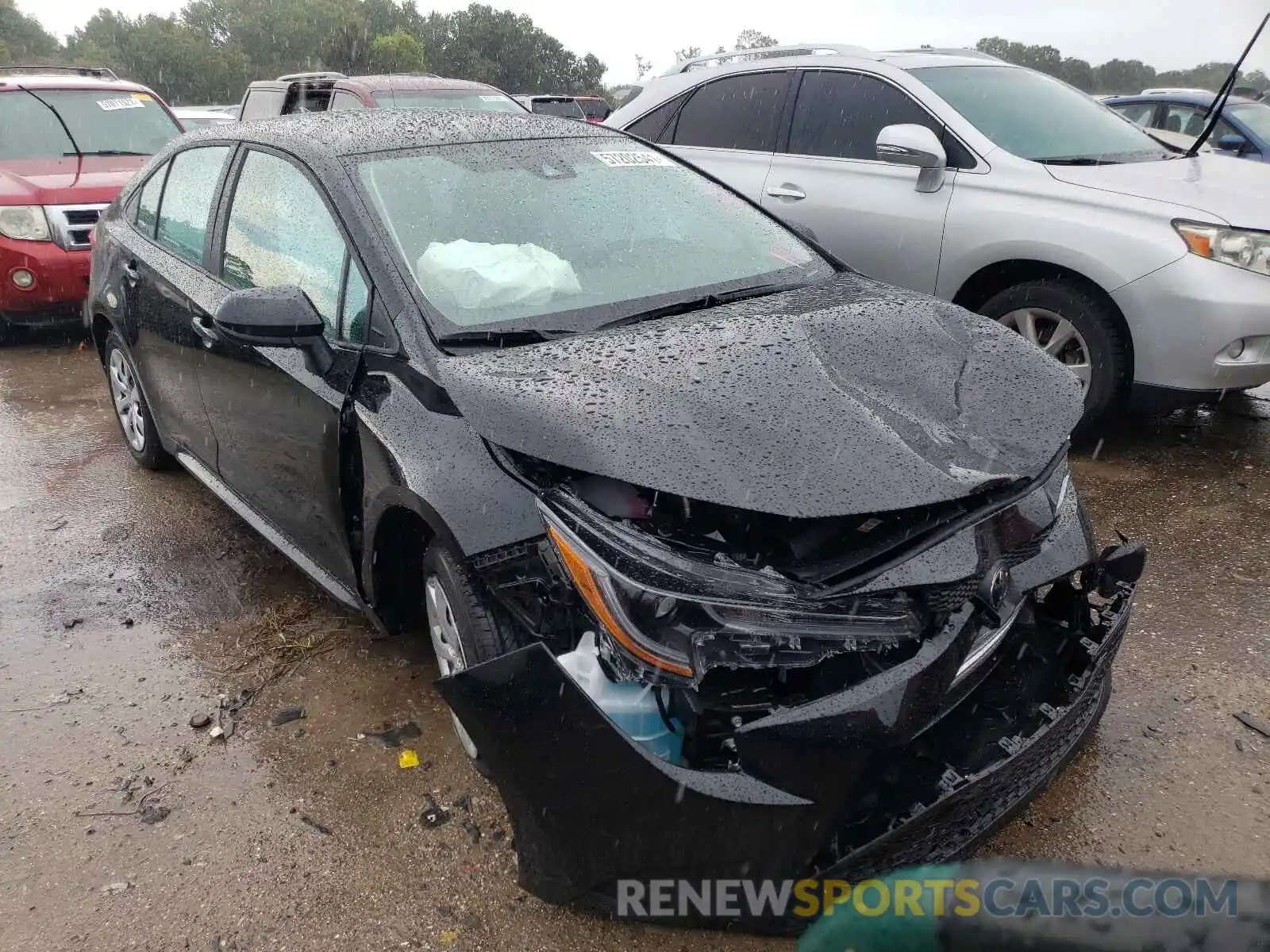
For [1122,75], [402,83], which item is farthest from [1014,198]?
[1122,75]

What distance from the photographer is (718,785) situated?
169 cm

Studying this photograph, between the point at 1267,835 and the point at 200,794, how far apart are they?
8.62 feet

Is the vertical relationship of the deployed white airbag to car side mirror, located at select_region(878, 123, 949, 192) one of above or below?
below

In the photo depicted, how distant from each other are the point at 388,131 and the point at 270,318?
873 millimetres

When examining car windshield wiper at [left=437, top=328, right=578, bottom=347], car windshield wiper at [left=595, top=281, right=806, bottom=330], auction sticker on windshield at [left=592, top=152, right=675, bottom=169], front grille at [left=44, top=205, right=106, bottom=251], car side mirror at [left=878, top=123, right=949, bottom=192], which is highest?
auction sticker on windshield at [left=592, top=152, right=675, bottom=169]

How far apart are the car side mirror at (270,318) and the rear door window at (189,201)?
1.08m

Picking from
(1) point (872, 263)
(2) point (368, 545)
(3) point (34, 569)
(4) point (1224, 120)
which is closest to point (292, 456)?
(2) point (368, 545)

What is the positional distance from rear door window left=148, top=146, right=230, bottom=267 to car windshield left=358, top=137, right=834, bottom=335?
98 cm

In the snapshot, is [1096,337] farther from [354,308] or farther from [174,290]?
[174,290]

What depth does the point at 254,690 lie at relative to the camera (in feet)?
9.79

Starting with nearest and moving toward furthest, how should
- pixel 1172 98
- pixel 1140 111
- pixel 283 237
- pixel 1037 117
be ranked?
pixel 283 237 → pixel 1037 117 → pixel 1172 98 → pixel 1140 111

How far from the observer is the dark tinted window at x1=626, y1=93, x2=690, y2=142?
19.5ft

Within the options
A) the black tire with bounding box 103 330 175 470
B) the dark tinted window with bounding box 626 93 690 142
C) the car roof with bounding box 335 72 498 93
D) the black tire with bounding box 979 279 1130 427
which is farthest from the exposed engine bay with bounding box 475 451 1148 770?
the car roof with bounding box 335 72 498 93

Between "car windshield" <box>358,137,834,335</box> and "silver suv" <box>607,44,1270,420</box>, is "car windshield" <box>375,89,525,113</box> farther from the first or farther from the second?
"car windshield" <box>358,137,834,335</box>
